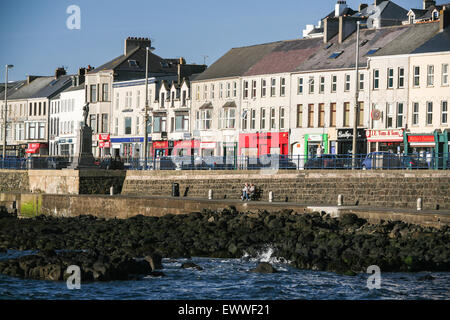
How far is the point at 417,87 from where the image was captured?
5981 centimetres

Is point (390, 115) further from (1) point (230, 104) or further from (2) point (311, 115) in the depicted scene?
(1) point (230, 104)

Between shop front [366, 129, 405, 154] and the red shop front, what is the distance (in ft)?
27.2

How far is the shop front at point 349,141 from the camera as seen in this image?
206 ft

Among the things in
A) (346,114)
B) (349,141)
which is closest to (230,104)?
(346,114)

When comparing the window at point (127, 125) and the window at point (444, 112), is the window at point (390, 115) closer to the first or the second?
the window at point (444, 112)

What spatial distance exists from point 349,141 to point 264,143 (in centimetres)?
812

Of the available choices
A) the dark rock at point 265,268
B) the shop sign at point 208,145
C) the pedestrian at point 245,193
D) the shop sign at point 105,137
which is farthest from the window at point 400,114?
the shop sign at point 105,137

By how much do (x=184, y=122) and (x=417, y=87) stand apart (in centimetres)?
2490

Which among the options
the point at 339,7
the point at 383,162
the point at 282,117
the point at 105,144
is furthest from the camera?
the point at 339,7

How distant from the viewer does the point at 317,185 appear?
4372 centimetres

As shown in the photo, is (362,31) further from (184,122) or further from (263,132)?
(184,122)

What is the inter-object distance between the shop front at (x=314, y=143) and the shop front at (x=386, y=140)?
160 inches
